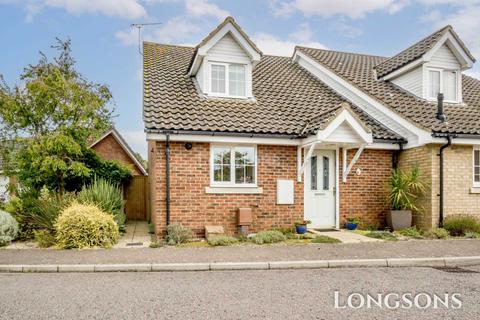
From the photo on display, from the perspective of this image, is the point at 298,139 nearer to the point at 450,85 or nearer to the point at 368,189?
the point at 368,189

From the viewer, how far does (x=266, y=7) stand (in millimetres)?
10320

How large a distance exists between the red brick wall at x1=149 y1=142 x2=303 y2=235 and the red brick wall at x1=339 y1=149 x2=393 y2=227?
5.68 feet

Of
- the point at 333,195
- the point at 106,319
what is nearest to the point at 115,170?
the point at 333,195

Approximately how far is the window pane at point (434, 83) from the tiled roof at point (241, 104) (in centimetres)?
287

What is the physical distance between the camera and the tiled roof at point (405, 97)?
12359 millimetres

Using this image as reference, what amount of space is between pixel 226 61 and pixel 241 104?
1.55 metres

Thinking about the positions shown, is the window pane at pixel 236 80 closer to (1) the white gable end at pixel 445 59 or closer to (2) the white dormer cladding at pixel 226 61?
(2) the white dormer cladding at pixel 226 61

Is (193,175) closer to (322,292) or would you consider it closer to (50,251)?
(50,251)

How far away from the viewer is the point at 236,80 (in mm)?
13289

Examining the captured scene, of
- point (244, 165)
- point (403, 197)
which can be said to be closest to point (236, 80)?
point (244, 165)

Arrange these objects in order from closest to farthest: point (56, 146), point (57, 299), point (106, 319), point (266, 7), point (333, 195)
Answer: point (106, 319), point (57, 299), point (266, 7), point (56, 146), point (333, 195)

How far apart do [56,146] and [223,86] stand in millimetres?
5526

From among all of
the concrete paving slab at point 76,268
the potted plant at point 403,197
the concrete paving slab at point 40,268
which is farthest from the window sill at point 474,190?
the concrete paving slab at point 40,268

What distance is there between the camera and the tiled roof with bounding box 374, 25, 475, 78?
14023 millimetres
